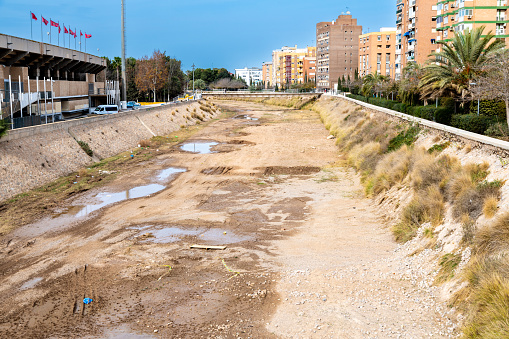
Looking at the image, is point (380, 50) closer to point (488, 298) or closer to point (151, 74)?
point (151, 74)

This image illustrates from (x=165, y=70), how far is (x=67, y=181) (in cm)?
7086

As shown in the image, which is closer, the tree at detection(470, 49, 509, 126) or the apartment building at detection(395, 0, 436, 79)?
the tree at detection(470, 49, 509, 126)

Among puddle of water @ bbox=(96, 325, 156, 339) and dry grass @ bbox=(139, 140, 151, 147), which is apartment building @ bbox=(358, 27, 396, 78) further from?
puddle of water @ bbox=(96, 325, 156, 339)

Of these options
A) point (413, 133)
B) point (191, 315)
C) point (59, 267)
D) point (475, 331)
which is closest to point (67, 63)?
point (413, 133)

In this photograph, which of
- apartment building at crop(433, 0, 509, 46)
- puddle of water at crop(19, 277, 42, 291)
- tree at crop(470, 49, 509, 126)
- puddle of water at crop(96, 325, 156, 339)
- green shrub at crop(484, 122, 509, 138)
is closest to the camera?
puddle of water at crop(96, 325, 156, 339)

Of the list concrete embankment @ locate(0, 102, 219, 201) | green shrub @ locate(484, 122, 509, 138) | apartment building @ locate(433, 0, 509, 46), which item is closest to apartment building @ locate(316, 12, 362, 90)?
apartment building @ locate(433, 0, 509, 46)

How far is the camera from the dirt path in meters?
11.8

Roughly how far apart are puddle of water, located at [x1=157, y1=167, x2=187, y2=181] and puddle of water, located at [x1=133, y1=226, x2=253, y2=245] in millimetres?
10907

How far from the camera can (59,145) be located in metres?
32.3

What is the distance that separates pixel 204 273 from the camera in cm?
1493

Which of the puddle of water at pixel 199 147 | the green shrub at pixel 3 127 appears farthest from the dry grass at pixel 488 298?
the puddle of water at pixel 199 147

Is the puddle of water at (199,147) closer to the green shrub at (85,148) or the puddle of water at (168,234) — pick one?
the green shrub at (85,148)

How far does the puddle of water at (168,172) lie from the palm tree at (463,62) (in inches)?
663

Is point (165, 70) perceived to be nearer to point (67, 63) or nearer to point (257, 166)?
point (67, 63)
